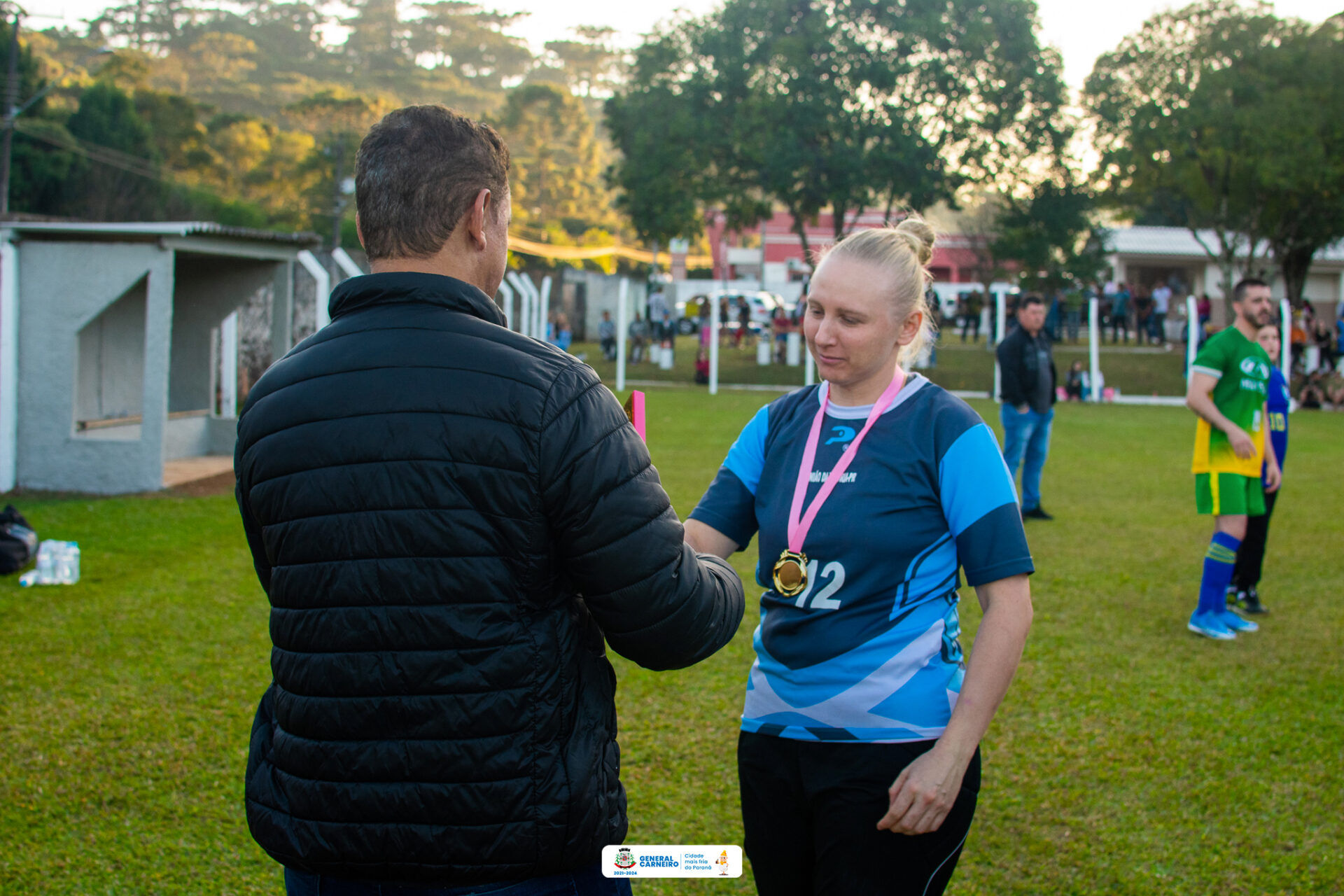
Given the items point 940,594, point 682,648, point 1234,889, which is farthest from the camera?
point 1234,889

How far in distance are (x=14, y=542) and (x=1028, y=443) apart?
8.08 metres

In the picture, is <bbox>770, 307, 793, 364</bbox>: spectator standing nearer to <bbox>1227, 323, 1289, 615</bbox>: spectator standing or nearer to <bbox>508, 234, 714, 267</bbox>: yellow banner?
<bbox>508, 234, 714, 267</bbox>: yellow banner

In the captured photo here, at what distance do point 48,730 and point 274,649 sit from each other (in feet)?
11.7

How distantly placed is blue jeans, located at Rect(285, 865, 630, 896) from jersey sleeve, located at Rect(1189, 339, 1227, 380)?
207 inches

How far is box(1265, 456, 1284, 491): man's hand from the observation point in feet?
21.0

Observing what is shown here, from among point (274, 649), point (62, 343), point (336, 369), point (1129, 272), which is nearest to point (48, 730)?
point (274, 649)

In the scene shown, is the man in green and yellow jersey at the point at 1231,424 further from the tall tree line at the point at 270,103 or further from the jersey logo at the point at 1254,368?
the tall tree line at the point at 270,103

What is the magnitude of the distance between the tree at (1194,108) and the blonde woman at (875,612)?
113ft

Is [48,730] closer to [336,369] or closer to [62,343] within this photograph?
[336,369]

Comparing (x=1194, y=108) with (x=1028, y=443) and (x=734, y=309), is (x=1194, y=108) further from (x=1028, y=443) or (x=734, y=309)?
(x=1028, y=443)

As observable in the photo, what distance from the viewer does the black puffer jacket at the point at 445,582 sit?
1.55 metres

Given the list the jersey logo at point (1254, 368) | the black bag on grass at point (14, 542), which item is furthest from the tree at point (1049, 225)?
the black bag on grass at point (14, 542)

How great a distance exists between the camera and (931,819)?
6.57ft
